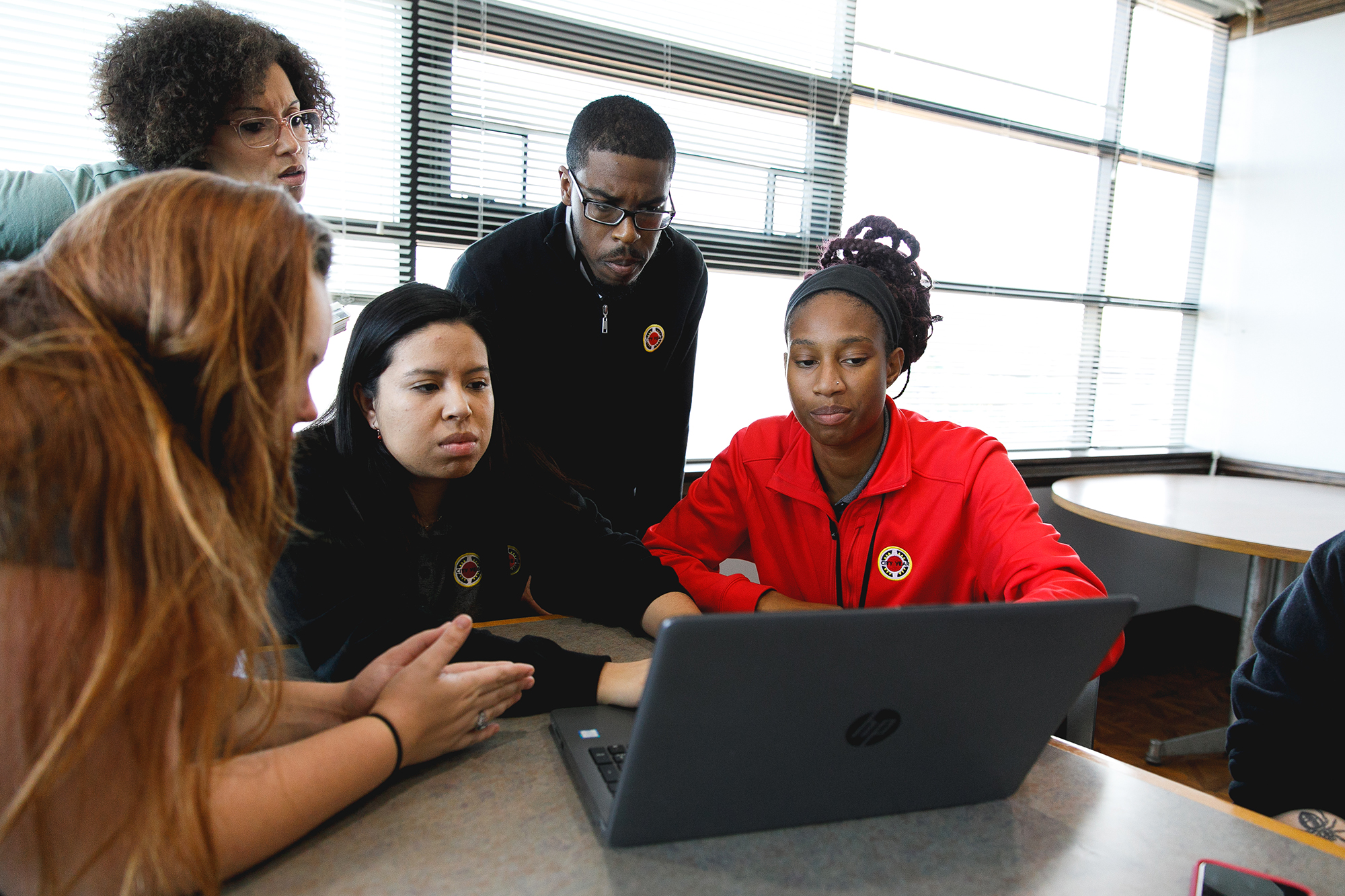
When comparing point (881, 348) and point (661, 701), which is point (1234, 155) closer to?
point (881, 348)

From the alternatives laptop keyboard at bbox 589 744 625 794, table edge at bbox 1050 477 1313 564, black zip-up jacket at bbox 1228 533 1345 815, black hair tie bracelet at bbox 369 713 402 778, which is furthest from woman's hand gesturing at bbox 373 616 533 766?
table edge at bbox 1050 477 1313 564

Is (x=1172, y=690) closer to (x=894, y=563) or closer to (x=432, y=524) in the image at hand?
(x=894, y=563)

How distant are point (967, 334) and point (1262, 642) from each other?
7.88 ft

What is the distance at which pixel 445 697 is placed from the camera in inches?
33.3

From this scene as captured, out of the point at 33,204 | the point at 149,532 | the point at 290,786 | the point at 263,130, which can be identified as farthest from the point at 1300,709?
the point at 33,204

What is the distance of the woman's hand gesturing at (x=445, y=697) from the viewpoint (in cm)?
81

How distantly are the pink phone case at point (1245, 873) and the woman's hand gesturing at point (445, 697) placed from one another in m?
0.66

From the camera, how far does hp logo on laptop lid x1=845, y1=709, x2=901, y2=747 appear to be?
0.65 meters

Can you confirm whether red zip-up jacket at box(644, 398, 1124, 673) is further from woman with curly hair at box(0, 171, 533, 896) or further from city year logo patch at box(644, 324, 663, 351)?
woman with curly hair at box(0, 171, 533, 896)

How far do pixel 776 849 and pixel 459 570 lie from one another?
0.84m

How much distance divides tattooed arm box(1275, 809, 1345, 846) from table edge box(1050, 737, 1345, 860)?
0.20m

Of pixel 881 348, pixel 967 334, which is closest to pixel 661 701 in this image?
pixel 881 348

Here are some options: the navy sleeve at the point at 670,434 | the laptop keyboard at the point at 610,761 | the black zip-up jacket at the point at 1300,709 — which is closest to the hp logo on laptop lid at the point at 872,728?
the laptop keyboard at the point at 610,761

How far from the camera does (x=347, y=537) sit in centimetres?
117
